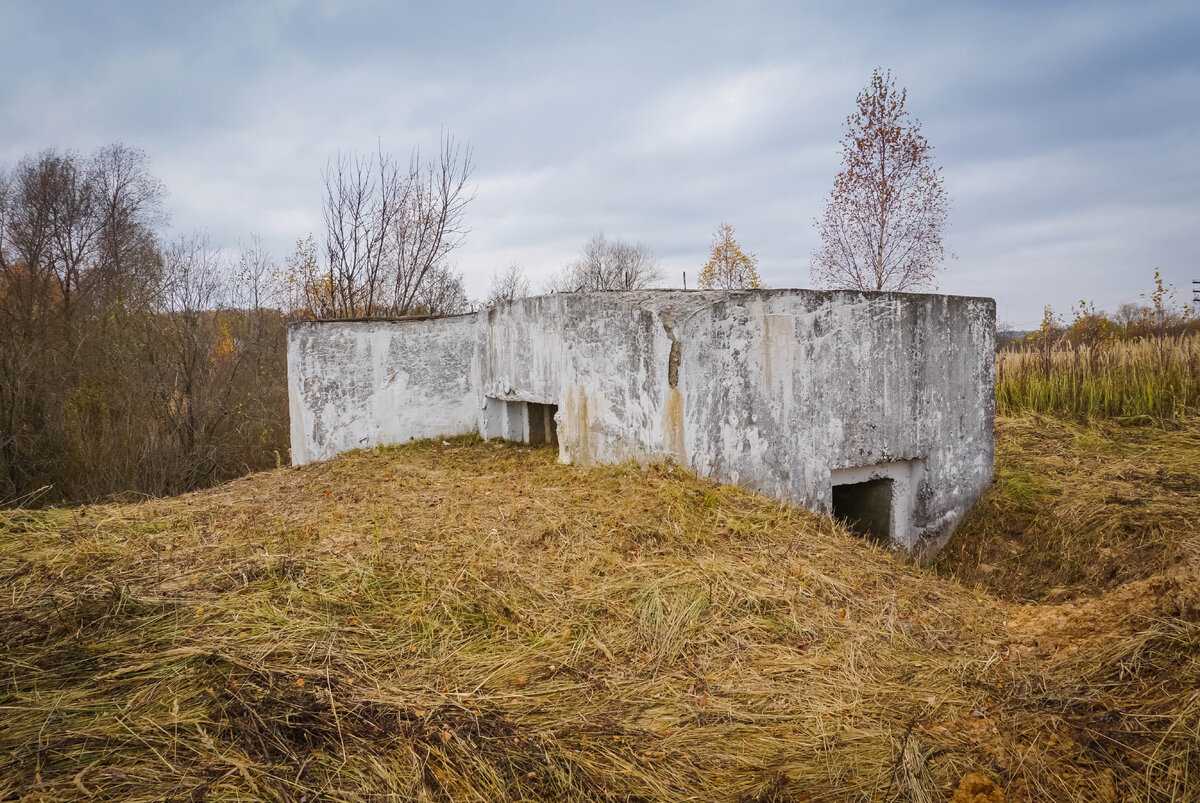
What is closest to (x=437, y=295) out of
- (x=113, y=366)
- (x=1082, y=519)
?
(x=113, y=366)

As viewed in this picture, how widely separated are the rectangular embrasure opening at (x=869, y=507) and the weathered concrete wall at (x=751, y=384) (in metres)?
0.12

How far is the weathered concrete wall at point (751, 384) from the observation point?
5.07 metres

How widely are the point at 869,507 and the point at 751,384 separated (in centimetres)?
234

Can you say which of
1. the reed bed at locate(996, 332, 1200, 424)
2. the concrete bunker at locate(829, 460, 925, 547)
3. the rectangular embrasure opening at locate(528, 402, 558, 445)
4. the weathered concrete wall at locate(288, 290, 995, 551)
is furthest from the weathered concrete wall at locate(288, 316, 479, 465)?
the reed bed at locate(996, 332, 1200, 424)

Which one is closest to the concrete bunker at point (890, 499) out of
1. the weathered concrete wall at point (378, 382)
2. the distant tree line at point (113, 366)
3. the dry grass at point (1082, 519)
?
the dry grass at point (1082, 519)

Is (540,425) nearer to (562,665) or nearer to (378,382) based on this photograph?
(378,382)

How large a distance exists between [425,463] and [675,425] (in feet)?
9.74

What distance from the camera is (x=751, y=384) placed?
Answer: 517 centimetres

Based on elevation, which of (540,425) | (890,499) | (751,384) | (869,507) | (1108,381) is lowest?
(869,507)

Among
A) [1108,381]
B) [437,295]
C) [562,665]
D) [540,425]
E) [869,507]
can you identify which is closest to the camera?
[562,665]

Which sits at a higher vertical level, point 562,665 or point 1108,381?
point 1108,381

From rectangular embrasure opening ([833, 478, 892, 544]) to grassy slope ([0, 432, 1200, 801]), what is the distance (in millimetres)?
1621

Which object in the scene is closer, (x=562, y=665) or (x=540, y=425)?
(x=562, y=665)

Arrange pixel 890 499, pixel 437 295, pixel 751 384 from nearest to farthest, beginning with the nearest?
pixel 751 384
pixel 890 499
pixel 437 295
